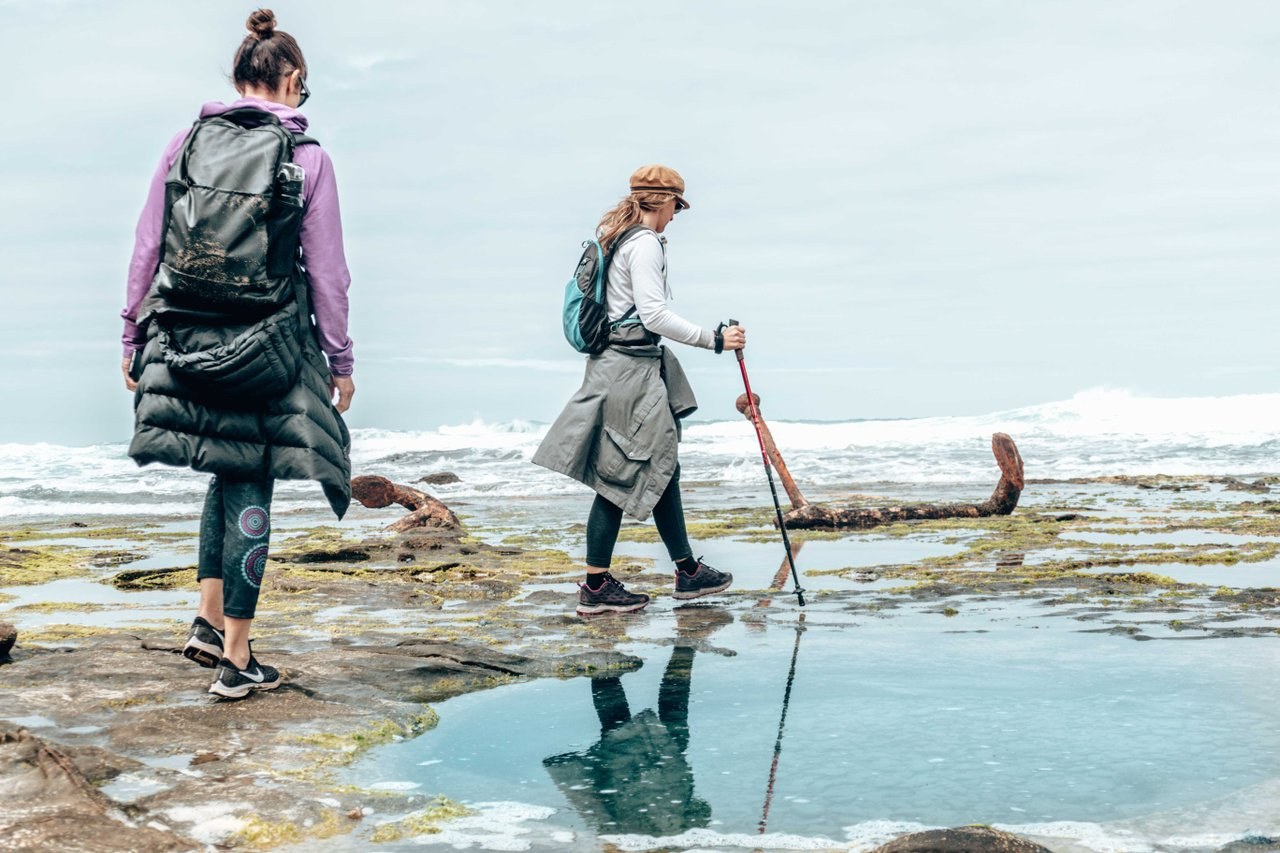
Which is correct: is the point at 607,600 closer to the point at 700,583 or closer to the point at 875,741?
the point at 700,583

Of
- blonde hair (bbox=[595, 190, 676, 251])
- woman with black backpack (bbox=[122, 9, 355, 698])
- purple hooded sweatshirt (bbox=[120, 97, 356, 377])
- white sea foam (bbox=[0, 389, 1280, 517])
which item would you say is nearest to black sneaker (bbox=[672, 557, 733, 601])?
blonde hair (bbox=[595, 190, 676, 251])

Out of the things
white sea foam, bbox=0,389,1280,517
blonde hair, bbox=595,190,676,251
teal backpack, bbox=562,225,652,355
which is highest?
blonde hair, bbox=595,190,676,251

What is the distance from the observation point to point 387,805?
2.93 metres

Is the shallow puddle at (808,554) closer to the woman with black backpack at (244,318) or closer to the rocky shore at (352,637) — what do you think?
the rocky shore at (352,637)

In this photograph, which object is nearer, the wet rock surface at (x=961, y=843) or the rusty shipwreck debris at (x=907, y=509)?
the wet rock surface at (x=961, y=843)

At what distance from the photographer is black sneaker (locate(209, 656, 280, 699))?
390 centimetres

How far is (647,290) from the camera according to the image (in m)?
5.93

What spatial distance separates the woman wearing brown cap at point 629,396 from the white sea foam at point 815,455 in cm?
1366

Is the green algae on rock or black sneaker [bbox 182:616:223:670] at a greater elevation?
black sneaker [bbox 182:616:223:670]

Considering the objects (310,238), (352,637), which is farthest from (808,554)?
(310,238)

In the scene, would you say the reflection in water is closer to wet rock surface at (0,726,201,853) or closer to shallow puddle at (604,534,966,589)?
wet rock surface at (0,726,201,853)

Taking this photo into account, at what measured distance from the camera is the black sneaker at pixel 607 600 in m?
6.07

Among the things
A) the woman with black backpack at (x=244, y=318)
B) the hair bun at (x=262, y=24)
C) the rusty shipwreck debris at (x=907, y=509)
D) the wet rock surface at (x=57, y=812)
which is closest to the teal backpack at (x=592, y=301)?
the woman with black backpack at (x=244, y=318)

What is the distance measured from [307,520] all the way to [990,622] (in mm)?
11188
